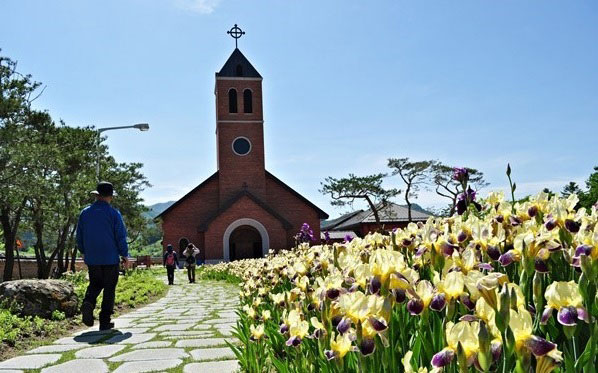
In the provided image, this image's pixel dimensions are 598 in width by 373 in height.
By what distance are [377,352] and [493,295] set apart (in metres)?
0.62

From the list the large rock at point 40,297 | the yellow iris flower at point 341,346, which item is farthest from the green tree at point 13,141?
the yellow iris flower at point 341,346

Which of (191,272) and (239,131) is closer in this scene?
(191,272)

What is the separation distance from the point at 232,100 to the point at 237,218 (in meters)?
8.29

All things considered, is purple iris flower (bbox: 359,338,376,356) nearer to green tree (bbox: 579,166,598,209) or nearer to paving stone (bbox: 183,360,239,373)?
paving stone (bbox: 183,360,239,373)

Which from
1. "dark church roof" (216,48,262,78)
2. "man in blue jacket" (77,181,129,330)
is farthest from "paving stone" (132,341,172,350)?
"dark church roof" (216,48,262,78)

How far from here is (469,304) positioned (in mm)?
1525

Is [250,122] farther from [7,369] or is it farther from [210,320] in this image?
[7,369]

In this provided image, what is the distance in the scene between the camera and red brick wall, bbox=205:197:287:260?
3069cm

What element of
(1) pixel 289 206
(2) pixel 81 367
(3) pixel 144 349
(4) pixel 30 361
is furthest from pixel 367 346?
(1) pixel 289 206

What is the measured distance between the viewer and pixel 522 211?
9.19 feet

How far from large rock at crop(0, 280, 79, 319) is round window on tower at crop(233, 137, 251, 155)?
25.6 metres

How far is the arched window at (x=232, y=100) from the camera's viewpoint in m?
33.4

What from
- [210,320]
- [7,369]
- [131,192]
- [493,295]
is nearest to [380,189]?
[131,192]

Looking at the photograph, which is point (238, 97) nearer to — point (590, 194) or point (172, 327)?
point (590, 194)
